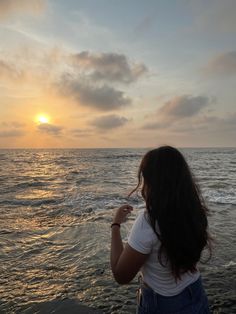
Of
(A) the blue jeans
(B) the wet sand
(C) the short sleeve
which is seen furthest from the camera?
(B) the wet sand

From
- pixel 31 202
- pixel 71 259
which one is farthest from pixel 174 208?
pixel 31 202

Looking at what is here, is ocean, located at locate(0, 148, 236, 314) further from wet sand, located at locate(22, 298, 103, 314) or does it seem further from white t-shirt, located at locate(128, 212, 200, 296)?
white t-shirt, located at locate(128, 212, 200, 296)

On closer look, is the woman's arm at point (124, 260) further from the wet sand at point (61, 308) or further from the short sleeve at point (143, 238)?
the wet sand at point (61, 308)

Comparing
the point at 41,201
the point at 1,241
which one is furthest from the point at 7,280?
the point at 41,201

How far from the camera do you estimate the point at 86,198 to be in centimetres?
Result: 1736

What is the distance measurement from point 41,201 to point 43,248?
26.7 feet

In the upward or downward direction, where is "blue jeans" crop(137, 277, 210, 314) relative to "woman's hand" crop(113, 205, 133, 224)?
downward

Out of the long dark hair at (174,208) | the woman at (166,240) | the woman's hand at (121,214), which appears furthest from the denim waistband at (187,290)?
the woman's hand at (121,214)

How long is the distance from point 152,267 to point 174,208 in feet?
1.61

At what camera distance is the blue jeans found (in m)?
2.52

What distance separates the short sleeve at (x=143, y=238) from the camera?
2.39 m

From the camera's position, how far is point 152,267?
2553mm

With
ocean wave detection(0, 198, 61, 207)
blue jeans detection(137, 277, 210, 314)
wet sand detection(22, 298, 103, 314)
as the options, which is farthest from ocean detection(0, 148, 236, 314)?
blue jeans detection(137, 277, 210, 314)

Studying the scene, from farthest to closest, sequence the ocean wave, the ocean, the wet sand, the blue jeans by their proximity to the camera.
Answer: the ocean wave < the ocean < the wet sand < the blue jeans
